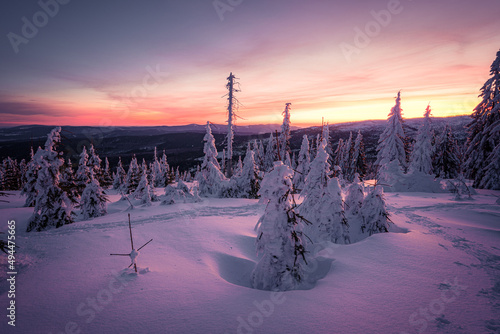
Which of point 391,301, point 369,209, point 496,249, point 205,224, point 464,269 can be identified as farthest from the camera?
point 205,224

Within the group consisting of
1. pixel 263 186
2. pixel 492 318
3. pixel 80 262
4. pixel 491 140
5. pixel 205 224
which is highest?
pixel 491 140

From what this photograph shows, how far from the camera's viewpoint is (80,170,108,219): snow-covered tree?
1582 centimetres

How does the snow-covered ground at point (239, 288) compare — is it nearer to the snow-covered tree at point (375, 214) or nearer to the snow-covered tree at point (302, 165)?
the snow-covered tree at point (375, 214)

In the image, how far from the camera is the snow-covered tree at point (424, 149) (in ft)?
88.1

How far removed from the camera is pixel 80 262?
17.2 feet

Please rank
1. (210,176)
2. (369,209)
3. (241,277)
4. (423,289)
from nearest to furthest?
(423,289)
(241,277)
(369,209)
(210,176)

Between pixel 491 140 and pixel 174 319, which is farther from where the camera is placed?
pixel 491 140

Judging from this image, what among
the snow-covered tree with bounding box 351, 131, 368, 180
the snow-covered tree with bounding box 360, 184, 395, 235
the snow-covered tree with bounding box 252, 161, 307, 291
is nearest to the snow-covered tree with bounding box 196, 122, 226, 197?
the snow-covered tree with bounding box 360, 184, 395, 235

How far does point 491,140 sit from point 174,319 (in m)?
28.2

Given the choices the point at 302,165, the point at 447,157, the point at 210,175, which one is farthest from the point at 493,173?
the point at 210,175

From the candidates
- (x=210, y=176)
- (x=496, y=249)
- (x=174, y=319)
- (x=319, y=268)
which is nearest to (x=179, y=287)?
(x=174, y=319)

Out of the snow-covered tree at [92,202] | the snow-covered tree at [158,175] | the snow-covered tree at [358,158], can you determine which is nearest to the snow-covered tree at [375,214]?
the snow-covered tree at [92,202]

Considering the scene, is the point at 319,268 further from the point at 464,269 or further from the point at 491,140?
the point at 491,140

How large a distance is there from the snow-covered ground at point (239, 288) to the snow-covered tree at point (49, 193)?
6306 mm
